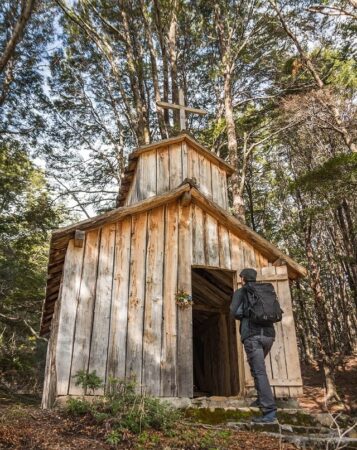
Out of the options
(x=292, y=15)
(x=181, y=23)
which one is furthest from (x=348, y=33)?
(x=181, y=23)

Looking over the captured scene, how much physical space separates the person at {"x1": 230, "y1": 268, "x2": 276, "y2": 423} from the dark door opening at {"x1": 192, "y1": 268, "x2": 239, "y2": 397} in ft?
11.9

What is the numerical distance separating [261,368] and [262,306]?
2.83 ft

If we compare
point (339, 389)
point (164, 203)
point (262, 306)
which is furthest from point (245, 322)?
point (339, 389)

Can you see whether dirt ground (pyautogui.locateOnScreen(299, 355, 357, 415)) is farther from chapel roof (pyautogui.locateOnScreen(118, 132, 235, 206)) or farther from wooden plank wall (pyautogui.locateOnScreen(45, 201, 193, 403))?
chapel roof (pyautogui.locateOnScreen(118, 132, 235, 206))

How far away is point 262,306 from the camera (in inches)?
221

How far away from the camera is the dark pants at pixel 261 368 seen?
17.4 feet

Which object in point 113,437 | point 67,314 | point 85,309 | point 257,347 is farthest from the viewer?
point 85,309

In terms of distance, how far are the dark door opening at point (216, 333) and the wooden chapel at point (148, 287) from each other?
79.4 inches

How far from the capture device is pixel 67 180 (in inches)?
742

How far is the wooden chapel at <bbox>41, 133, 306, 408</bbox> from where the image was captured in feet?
20.5

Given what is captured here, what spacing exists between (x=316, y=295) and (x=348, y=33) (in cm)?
1081

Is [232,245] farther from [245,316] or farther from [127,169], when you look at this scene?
[127,169]

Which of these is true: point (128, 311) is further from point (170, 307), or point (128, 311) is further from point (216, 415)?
point (216, 415)

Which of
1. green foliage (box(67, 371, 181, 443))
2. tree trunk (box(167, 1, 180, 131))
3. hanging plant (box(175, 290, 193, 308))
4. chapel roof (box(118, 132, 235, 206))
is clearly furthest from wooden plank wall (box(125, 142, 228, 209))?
green foliage (box(67, 371, 181, 443))
